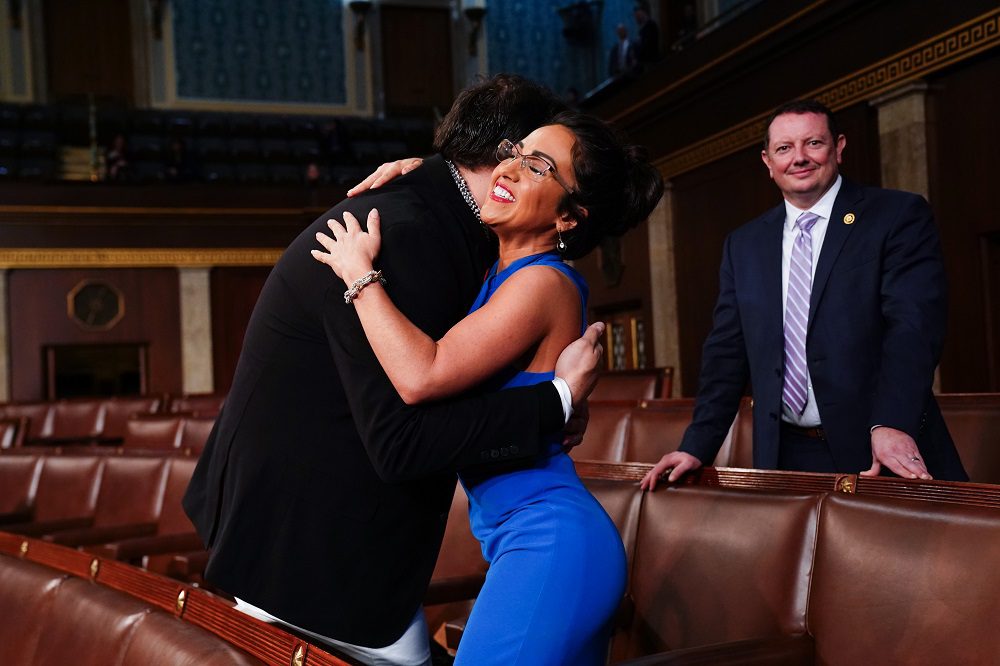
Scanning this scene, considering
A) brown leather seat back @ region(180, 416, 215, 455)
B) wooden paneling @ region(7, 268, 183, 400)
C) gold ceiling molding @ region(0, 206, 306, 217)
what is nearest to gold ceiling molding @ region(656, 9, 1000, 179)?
brown leather seat back @ region(180, 416, 215, 455)

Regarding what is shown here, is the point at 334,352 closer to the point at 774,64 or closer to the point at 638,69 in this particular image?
the point at 774,64

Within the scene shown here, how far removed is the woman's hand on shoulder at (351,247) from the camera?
857 mm

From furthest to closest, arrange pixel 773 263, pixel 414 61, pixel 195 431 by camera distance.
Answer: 1. pixel 414 61
2. pixel 195 431
3. pixel 773 263

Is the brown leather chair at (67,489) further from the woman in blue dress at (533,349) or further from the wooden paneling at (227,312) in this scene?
the wooden paneling at (227,312)

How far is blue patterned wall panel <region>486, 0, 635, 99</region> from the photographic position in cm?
1033

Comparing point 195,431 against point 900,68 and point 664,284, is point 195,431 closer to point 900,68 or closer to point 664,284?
point 900,68

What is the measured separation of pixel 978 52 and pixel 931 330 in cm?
243

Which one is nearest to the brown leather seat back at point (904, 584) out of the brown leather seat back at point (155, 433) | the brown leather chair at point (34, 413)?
the brown leather seat back at point (155, 433)

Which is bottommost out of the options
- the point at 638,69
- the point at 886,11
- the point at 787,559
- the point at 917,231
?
the point at 787,559

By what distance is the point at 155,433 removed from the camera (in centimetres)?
357

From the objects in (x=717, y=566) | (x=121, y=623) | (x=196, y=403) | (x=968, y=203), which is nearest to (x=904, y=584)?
(x=717, y=566)

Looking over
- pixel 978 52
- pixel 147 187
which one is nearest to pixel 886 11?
pixel 978 52

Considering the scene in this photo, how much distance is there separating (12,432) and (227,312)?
4098 mm

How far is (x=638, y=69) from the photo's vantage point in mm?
5934
